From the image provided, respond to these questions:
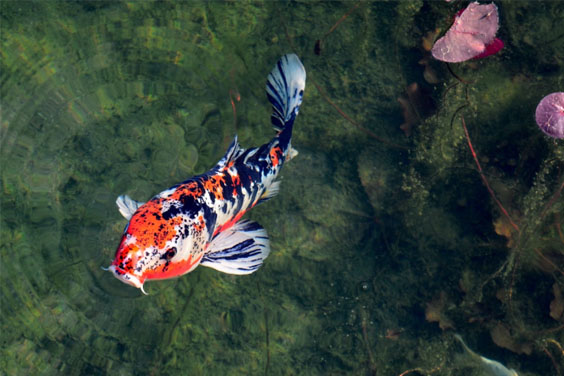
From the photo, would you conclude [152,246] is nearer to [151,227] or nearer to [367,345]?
[151,227]

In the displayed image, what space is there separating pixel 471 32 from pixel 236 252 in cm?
308

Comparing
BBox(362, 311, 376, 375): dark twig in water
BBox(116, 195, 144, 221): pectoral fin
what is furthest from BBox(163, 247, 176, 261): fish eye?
BBox(362, 311, 376, 375): dark twig in water

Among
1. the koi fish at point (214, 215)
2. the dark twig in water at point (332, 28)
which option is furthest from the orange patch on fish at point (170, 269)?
the dark twig in water at point (332, 28)

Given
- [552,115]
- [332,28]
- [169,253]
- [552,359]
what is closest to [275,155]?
[169,253]

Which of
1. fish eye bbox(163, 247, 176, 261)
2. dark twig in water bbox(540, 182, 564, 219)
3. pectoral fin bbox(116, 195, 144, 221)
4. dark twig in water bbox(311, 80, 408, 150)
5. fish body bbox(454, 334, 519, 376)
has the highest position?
fish eye bbox(163, 247, 176, 261)

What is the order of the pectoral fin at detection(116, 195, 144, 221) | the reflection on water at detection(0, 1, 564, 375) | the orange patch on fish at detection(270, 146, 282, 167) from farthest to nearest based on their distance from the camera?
1. the reflection on water at detection(0, 1, 564, 375)
2. the orange patch on fish at detection(270, 146, 282, 167)
3. the pectoral fin at detection(116, 195, 144, 221)

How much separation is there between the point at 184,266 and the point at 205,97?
7.30ft

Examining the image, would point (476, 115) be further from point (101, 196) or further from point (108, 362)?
point (108, 362)

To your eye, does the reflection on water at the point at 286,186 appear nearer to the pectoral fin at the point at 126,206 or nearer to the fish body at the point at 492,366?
the fish body at the point at 492,366

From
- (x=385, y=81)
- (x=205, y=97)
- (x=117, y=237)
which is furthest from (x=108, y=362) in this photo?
(x=385, y=81)

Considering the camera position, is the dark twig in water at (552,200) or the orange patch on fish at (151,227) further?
the dark twig in water at (552,200)

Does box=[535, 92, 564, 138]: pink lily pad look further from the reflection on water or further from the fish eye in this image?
the fish eye

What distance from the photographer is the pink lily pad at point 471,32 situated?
13.4ft

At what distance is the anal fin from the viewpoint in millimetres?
3143
